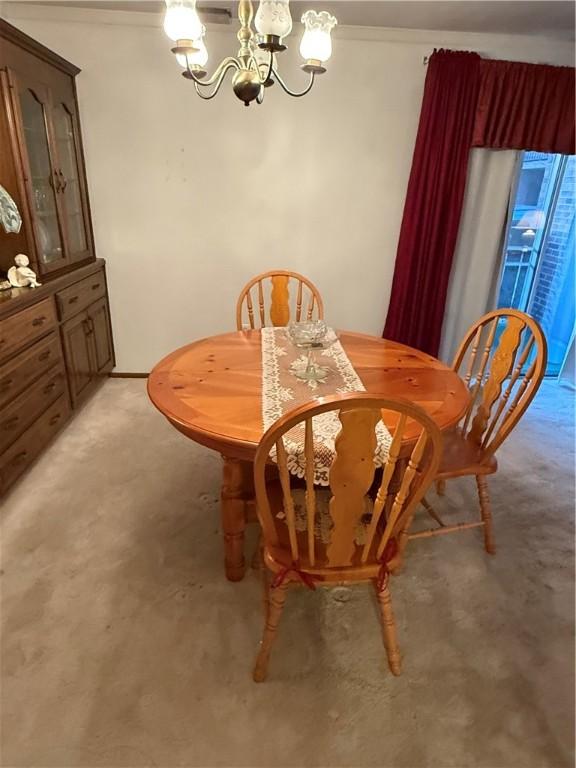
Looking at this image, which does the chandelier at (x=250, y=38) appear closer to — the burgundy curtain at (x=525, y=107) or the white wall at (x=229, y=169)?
the white wall at (x=229, y=169)

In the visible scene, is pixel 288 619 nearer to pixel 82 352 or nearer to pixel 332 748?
pixel 332 748

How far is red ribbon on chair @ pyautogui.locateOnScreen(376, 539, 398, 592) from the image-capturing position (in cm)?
123

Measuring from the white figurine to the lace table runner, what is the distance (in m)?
1.16

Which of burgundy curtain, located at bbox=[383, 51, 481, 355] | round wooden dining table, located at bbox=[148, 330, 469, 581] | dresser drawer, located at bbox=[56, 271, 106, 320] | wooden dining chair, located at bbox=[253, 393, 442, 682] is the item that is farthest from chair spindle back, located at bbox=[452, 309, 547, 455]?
dresser drawer, located at bbox=[56, 271, 106, 320]

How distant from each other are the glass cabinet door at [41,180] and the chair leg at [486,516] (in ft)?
7.75

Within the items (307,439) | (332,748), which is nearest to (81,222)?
(307,439)

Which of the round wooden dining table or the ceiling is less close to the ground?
the ceiling

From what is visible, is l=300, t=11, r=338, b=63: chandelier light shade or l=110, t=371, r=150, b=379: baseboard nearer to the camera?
l=300, t=11, r=338, b=63: chandelier light shade

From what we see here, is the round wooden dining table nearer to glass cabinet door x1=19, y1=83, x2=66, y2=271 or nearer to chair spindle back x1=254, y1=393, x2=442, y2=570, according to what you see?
chair spindle back x1=254, y1=393, x2=442, y2=570

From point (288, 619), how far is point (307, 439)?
2.80 ft

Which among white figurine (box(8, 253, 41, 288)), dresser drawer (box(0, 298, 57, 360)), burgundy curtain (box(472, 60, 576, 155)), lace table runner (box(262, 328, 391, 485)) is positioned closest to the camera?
lace table runner (box(262, 328, 391, 485))

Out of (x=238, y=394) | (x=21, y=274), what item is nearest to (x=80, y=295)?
(x=21, y=274)

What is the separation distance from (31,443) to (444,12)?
3133 millimetres

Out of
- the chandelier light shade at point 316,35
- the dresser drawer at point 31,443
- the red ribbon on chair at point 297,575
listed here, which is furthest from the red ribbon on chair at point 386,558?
the dresser drawer at point 31,443
